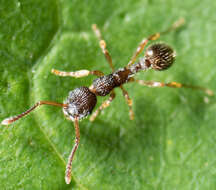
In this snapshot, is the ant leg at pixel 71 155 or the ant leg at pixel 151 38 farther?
the ant leg at pixel 151 38

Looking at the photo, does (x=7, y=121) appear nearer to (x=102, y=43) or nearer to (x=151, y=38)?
(x=102, y=43)

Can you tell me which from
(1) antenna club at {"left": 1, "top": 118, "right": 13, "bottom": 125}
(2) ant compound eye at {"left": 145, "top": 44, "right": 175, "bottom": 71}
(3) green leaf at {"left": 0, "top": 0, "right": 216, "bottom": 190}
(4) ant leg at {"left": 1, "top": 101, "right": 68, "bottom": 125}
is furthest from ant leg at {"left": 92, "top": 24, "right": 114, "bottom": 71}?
(1) antenna club at {"left": 1, "top": 118, "right": 13, "bottom": 125}

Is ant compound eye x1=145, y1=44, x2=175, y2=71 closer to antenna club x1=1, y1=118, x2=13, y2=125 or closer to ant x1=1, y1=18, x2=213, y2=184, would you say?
ant x1=1, y1=18, x2=213, y2=184

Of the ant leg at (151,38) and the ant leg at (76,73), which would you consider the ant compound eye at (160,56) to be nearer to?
the ant leg at (151,38)

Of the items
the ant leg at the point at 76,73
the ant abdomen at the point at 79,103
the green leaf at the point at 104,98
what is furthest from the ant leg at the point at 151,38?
the ant abdomen at the point at 79,103

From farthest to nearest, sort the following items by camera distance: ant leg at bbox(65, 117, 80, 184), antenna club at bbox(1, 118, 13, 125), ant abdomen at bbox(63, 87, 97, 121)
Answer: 1. ant abdomen at bbox(63, 87, 97, 121)
2. ant leg at bbox(65, 117, 80, 184)
3. antenna club at bbox(1, 118, 13, 125)
